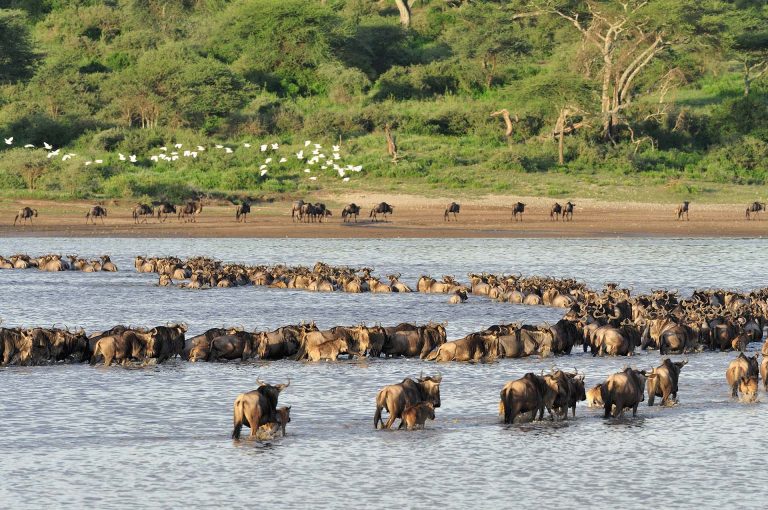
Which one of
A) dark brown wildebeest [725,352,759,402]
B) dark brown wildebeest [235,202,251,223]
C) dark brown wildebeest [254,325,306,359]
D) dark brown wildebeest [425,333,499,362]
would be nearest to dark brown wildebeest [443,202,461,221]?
dark brown wildebeest [235,202,251,223]

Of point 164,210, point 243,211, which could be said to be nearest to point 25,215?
point 164,210

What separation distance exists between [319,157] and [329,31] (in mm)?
22691

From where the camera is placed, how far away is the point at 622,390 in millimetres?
14734

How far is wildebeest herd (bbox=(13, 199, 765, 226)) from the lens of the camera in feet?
151

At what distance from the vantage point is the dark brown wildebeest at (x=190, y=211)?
1848 inches

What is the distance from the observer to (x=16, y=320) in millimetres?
23391

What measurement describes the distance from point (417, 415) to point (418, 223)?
107ft

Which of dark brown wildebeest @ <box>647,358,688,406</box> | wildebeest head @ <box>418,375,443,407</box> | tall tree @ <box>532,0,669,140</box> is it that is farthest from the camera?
tall tree @ <box>532,0,669,140</box>

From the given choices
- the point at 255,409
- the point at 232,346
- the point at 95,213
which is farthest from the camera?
the point at 95,213

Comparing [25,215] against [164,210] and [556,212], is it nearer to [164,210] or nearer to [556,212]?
[164,210]

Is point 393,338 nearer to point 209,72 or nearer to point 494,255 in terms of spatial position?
point 494,255

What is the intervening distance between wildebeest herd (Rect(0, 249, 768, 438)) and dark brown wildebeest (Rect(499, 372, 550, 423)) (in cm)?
1

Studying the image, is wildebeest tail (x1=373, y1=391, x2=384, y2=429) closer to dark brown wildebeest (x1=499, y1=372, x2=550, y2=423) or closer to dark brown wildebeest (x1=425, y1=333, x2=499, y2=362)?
dark brown wildebeest (x1=499, y1=372, x2=550, y2=423)

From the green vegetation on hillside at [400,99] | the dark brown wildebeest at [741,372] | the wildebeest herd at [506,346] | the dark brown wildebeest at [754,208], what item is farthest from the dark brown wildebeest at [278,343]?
the dark brown wildebeest at [754,208]
